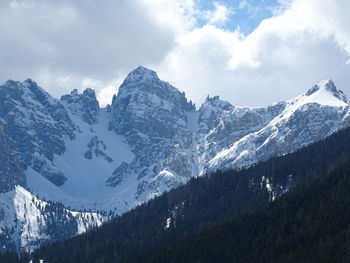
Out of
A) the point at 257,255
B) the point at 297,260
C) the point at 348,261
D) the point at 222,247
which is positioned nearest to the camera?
the point at 348,261

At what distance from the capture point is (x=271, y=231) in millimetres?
197625

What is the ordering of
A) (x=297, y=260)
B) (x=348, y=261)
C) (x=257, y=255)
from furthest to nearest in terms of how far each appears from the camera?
(x=257, y=255) → (x=297, y=260) → (x=348, y=261)

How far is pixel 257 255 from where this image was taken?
184m

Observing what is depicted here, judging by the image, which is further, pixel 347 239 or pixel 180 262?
pixel 180 262

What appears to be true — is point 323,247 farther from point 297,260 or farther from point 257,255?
point 257,255

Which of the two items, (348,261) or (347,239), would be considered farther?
(347,239)

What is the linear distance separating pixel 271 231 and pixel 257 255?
48.6 ft

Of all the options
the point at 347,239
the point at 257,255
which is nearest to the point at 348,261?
the point at 347,239

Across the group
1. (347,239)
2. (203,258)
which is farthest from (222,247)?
(347,239)

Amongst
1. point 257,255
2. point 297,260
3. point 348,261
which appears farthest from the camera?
point 257,255

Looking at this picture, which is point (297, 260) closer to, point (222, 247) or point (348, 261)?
point (348, 261)

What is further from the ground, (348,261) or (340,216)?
(340,216)

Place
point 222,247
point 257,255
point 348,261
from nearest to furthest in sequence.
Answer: point 348,261 < point 257,255 < point 222,247

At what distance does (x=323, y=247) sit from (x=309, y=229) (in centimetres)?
1747
